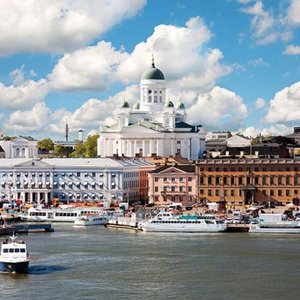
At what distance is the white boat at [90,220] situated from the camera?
198 feet

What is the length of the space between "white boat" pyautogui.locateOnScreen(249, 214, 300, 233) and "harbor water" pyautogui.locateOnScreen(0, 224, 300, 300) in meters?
1.46

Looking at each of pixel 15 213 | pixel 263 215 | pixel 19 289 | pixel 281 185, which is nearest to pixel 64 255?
pixel 19 289

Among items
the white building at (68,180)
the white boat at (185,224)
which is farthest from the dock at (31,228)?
the white building at (68,180)

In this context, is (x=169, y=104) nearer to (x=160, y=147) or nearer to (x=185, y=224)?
(x=160, y=147)

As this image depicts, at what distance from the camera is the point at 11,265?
37.7m

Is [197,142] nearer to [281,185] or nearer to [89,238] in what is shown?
[281,185]

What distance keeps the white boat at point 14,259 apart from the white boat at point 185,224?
17757mm

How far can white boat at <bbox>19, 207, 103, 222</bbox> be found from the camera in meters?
63.8

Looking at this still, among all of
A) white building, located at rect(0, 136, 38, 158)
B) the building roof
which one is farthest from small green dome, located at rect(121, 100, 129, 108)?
the building roof

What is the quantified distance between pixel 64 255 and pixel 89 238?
8.15m

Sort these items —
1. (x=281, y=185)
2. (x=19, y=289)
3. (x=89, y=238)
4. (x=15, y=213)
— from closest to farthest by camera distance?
(x=19, y=289) < (x=89, y=238) < (x=15, y=213) < (x=281, y=185)

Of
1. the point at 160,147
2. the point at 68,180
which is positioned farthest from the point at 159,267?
the point at 160,147

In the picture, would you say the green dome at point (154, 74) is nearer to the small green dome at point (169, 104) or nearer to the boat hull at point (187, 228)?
the small green dome at point (169, 104)

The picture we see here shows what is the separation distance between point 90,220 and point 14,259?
23.0 m
